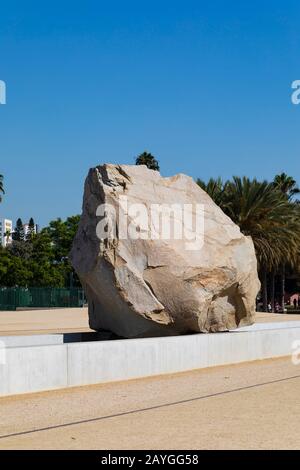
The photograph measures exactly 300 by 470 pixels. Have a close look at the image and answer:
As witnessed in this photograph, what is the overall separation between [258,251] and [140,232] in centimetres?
3212

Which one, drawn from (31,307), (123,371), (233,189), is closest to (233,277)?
(123,371)

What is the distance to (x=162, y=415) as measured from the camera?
9.03 metres

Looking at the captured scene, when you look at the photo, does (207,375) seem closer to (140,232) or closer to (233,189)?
(140,232)

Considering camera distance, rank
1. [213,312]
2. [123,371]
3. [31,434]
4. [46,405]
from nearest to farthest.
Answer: [31,434], [46,405], [123,371], [213,312]

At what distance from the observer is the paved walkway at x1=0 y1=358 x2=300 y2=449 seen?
735 cm

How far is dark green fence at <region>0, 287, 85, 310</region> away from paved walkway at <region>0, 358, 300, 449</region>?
49303 mm

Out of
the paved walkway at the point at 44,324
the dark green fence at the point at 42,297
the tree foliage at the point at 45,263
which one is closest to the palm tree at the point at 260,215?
the paved walkway at the point at 44,324

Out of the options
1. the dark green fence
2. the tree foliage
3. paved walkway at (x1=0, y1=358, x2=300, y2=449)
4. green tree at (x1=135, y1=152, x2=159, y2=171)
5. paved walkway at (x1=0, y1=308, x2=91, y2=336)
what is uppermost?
green tree at (x1=135, y1=152, x2=159, y2=171)

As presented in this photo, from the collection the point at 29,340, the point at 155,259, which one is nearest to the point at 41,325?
the point at 29,340

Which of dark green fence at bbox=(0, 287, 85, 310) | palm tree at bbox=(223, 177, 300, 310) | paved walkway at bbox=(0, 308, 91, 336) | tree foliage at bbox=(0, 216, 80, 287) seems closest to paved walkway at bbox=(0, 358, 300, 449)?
paved walkway at bbox=(0, 308, 91, 336)

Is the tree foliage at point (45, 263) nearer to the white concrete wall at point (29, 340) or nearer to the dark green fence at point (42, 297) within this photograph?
the dark green fence at point (42, 297)

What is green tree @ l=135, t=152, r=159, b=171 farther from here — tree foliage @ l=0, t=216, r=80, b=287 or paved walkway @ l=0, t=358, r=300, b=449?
paved walkway @ l=0, t=358, r=300, b=449

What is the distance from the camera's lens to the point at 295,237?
4816cm

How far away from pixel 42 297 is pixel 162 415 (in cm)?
5451
